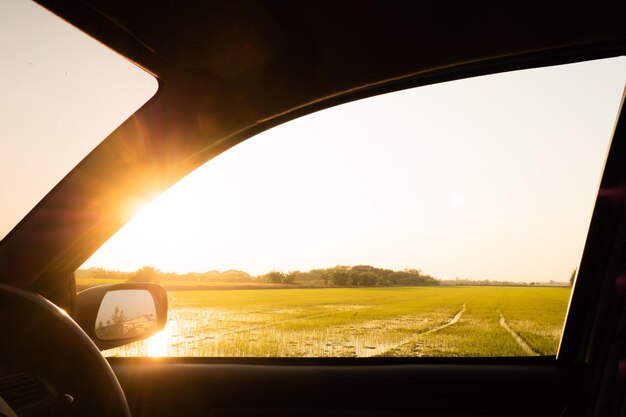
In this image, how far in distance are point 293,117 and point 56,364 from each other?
59.7 inches

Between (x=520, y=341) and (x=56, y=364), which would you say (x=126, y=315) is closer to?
(x=56, y=364)

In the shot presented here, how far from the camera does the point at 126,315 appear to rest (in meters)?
2.19

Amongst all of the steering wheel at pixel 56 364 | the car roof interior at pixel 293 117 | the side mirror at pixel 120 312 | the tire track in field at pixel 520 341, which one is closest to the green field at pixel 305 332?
the tire track in field at pixel 520 341

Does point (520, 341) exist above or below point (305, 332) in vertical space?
above

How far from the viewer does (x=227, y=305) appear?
13.2 feet

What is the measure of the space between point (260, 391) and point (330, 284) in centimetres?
157

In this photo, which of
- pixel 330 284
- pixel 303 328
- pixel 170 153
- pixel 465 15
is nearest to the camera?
pixel 170 153

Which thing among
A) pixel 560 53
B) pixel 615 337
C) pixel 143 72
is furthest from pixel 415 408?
pixel 143 72

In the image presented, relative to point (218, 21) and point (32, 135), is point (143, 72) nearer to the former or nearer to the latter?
point (218, 21)

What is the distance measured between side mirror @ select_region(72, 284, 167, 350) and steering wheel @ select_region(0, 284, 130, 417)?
0.49 m

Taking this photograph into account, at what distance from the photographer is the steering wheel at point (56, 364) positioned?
1.44 metres

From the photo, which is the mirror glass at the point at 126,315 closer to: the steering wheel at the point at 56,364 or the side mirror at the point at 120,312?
the side mirror at the point at 120,312

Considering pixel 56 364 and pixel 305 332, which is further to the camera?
pixel 305 332

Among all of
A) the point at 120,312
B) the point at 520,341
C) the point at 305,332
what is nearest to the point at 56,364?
the point at 120,312
